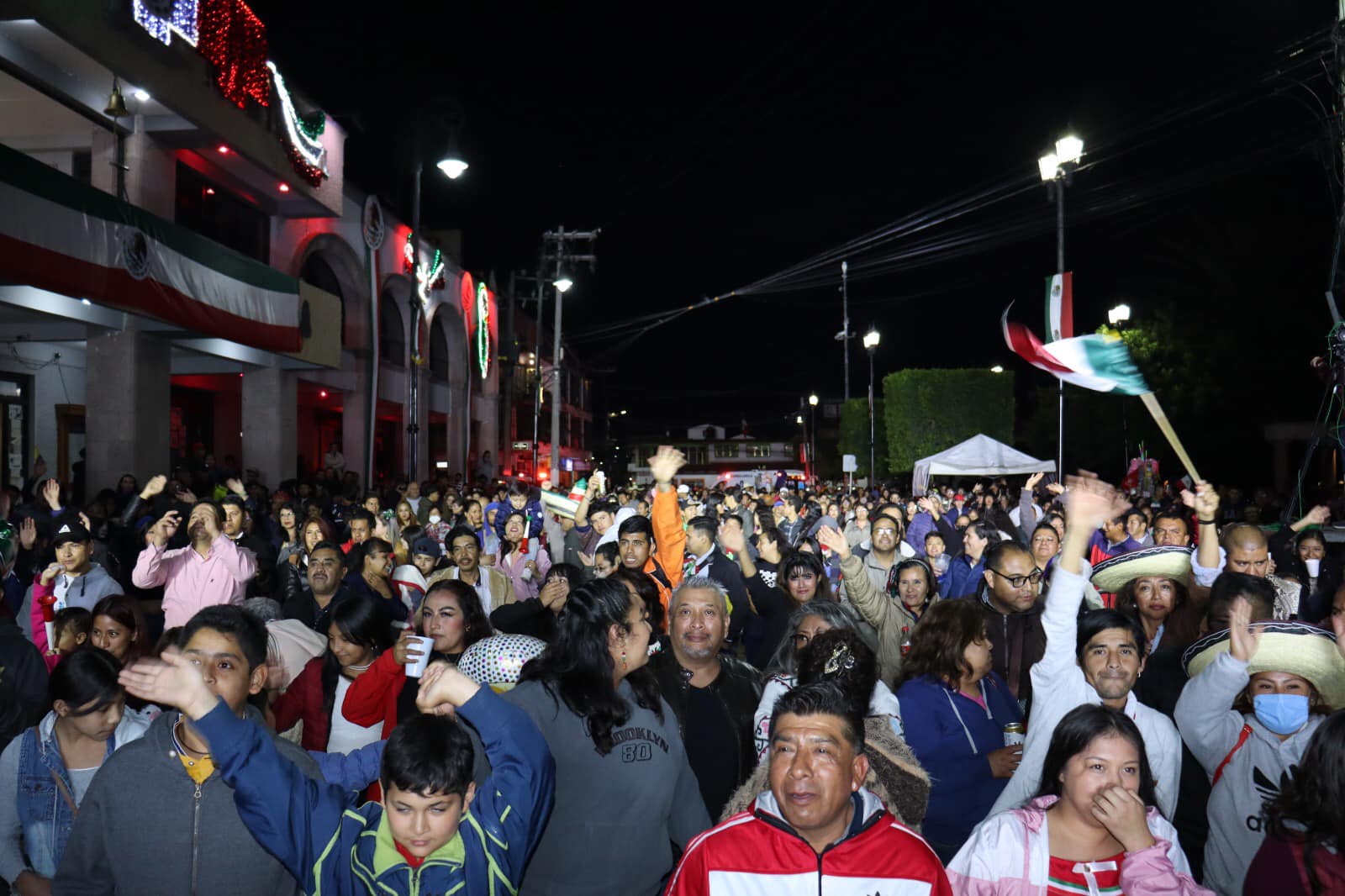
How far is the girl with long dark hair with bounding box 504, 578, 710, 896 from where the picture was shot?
10.5 ft

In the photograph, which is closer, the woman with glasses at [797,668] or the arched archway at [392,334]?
the woman with glasses at [797,668]

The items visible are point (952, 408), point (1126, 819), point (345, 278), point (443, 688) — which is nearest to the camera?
point (443, 688)

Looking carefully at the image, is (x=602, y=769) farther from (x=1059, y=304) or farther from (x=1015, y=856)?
(x=1059, y=304)

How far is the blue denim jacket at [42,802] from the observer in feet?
12.0

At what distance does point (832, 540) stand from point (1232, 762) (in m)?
2.67

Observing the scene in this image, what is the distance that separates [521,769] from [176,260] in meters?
13.8

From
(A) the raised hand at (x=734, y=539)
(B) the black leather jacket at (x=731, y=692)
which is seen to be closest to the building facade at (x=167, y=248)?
(A) the raised hand at (x=734, y=539)

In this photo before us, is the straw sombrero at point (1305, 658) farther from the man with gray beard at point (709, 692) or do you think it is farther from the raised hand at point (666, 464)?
the raised hand at point (666, 464)

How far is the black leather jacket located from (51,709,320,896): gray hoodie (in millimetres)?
1736

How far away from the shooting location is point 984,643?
14.2ft

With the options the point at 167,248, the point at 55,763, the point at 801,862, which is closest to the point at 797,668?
the point at 801,862

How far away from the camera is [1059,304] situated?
15797mm

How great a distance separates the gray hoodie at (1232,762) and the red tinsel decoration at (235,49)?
53.8 ft

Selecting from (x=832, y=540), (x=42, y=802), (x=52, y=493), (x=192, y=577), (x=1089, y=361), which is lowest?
(x=42, y=802)
